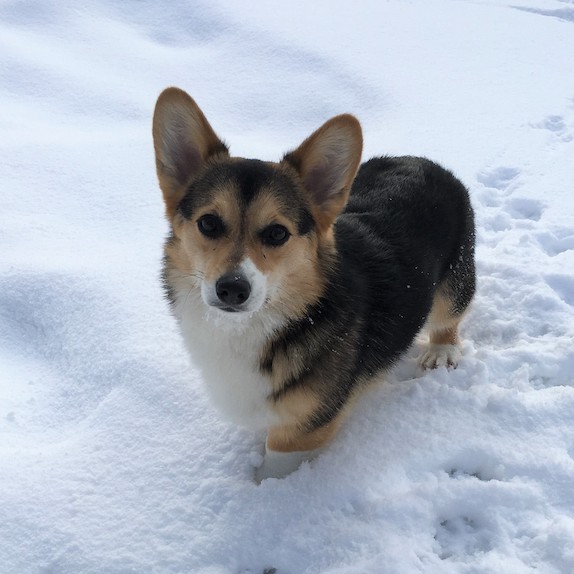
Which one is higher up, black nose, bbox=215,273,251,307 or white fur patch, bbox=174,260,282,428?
black nose, bbox=215,273,251,307

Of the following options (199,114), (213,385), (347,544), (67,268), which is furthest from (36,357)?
(347,544)

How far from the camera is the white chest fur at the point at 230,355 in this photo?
7.29 feet

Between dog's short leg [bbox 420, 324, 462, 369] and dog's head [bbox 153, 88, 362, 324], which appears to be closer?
dog's head [bbox 153, 88, 362, 324]

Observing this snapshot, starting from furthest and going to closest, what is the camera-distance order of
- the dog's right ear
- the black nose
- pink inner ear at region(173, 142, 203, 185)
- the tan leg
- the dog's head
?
the tan leg, pink inner ear at region(173, 142, 203, 185), the dog's right ear, the dog's head, the black nose

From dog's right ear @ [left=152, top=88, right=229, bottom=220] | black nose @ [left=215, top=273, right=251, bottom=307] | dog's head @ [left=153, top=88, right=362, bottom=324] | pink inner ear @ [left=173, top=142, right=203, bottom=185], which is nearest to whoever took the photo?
black nose @ [left=215, top=273, right=251, bottom=307]

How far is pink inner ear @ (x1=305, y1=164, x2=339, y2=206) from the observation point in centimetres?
231

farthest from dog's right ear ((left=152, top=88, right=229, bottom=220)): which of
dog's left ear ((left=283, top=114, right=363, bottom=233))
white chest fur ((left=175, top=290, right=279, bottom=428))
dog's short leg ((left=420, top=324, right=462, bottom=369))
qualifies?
dog's short leg ((left=420, top=324, right=462, bottom=369))

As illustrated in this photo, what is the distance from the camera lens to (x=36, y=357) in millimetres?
3057

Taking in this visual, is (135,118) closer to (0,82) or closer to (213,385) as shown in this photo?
(0,82)

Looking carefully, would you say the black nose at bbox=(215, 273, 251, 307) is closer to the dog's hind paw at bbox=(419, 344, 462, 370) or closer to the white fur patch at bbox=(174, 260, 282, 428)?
the white fur patch at bbox=(174, 260, 282, 428)

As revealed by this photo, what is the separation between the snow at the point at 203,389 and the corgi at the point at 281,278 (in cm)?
30

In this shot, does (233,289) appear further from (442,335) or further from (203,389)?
Answer: (442,335)

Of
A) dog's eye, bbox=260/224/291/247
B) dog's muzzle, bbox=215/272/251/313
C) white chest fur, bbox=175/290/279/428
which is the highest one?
dog's eye, bbox=260/224/291/247

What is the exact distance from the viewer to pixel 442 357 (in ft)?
9.89
